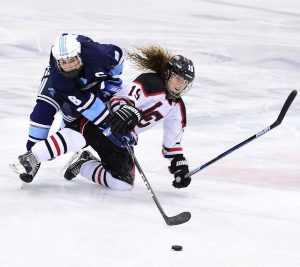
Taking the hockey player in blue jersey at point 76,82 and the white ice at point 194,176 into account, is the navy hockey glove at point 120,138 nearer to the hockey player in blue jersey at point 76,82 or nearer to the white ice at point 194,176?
the hockey player in blue jersey at point 76,82

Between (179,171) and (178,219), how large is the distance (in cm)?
64

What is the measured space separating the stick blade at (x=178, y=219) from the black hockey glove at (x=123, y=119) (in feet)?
1.50

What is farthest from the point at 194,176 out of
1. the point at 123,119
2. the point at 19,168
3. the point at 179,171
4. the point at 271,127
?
the point at 19,168

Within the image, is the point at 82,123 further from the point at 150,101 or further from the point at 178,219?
the point at 178,219

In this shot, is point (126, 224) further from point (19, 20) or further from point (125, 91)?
point (19, 20)

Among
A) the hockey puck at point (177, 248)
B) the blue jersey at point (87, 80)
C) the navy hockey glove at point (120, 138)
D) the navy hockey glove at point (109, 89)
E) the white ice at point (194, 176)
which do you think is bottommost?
the white ice at point (194, 176)

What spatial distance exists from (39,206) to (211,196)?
2.62ft

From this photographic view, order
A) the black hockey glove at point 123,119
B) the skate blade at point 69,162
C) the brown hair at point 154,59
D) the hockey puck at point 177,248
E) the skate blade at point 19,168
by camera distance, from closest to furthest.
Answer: the hockey puck at point 177,248 → the black hockey glove at point 123,119 → the skate blade at point 19,168 → the brown hair at point 154,59 → the skate blade at point 69,162

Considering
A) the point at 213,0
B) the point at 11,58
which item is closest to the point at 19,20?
the point at 11,58

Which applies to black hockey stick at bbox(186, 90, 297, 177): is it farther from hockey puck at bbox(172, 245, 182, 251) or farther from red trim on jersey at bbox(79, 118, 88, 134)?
hockey puck at bbox(172, 245, 182, 251)

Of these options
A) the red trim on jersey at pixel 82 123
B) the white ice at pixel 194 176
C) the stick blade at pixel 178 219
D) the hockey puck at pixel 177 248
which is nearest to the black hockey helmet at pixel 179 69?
the red trim on jersey at pixel 82 123

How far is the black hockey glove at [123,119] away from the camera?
3.47m

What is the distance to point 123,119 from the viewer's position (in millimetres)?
3465

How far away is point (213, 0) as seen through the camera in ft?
36.3
